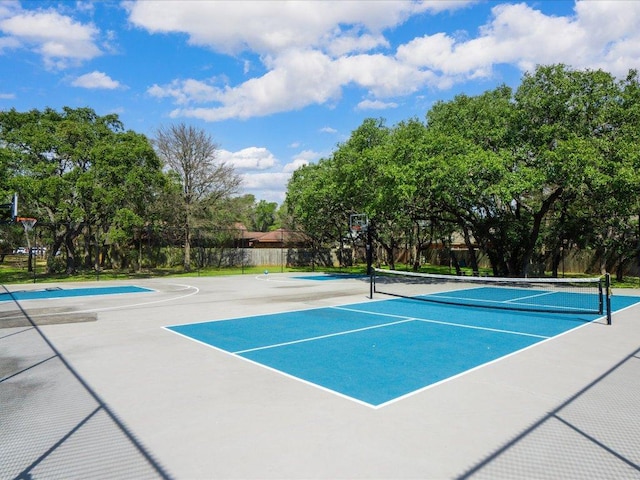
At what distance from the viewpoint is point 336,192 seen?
30.0 meters

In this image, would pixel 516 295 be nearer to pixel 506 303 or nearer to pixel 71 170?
pixel 506 303

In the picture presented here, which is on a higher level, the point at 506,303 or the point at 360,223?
the point at 360,223

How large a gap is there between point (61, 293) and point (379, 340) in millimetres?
17040

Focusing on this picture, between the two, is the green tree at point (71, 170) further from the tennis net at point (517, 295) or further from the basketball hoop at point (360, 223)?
the tennis net at point (517, 295)

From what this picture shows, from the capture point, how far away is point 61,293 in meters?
20.5

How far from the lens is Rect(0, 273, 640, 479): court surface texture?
434cm

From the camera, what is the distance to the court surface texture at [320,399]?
14.3 ft

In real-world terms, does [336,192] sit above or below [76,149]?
below

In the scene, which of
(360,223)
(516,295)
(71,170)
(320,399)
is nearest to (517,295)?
(516,295)

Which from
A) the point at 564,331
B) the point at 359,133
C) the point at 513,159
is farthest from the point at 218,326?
the point at 359,133

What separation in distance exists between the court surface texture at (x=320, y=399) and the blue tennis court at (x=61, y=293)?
7606 mm

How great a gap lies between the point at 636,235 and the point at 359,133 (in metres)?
19.3

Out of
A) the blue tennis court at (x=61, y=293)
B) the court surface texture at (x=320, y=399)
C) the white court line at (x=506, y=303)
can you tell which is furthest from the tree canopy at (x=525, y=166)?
the blue tennis court at (x=61, y=293)

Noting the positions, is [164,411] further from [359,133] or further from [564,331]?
[359,133]
